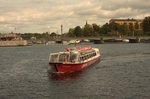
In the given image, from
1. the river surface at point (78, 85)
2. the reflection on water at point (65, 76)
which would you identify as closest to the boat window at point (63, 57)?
the reflection on water at point (65, 76)

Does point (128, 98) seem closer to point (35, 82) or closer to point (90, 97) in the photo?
point (90, 97)

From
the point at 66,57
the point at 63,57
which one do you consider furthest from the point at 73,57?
the point at 63,57

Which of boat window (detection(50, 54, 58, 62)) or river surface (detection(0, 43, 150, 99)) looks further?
boat window (detection(50, 54, 58, 62))

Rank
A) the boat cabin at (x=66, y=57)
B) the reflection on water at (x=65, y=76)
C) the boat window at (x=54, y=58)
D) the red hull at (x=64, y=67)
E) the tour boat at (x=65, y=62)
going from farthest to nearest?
the boat cabin at (x=66, y=57)
the boat window at (x=54, y=58)
the tour boat at (x=65, y=62)
the red hull at (x=64, y=67)
the reflection on water at (x=65, y=76)

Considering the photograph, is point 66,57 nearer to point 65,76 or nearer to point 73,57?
point 73,57

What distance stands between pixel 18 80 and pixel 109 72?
1829 cm

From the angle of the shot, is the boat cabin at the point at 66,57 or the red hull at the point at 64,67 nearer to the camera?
the red hull at the point at 64,67

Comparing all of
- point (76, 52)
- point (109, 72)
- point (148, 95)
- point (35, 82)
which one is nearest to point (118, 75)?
point (109, 72)

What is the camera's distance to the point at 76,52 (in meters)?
72.6

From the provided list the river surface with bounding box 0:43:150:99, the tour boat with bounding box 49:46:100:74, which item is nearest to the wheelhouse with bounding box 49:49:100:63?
the tour boat with bounding box 49:46:100:74

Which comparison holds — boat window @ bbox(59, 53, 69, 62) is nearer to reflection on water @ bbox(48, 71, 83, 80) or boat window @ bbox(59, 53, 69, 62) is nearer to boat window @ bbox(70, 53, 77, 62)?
boat window @ bbox(70, 53, 77, 62)

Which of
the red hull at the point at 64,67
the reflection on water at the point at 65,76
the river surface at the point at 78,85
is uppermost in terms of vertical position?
the red hull at the point at 64,67

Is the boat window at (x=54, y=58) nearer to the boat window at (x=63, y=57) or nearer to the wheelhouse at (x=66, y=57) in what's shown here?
the wheelhouse at (x=66, y=57)

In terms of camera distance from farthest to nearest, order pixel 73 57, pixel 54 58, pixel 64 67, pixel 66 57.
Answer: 1. pixel 73 57
2. pixel 66 57
3. pixel 54 58
4. pixel 64 67
